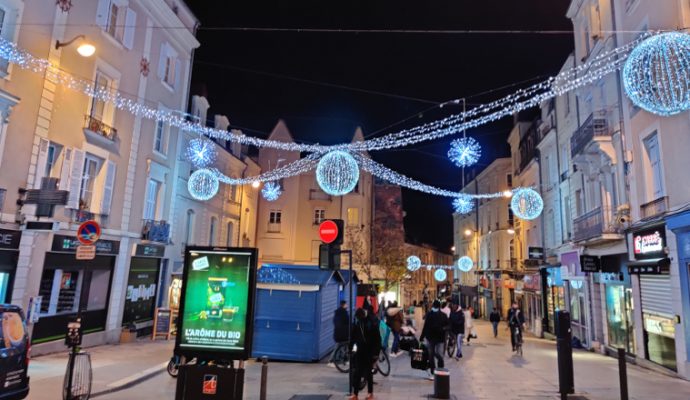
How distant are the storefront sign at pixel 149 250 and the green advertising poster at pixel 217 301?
489 inches

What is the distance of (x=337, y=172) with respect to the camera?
13852 millimetres

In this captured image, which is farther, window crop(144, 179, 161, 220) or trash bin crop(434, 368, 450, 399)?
window crop(144, 179, 161, 220)

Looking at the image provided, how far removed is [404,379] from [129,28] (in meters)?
16.4

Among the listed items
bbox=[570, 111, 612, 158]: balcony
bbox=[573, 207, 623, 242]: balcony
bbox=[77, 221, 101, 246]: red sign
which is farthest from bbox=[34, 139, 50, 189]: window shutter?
bbox=[573, 207, 623, 242]: balcony

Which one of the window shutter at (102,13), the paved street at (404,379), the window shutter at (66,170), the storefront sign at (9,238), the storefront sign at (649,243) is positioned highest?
the window shutter at (102,13)

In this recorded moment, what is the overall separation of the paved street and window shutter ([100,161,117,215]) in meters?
4.96

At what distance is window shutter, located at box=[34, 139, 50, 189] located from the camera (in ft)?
43.5

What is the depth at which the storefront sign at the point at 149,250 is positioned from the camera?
59.6 feet

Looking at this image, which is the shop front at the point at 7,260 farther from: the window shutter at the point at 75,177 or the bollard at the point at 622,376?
the bollard at the point at 622,376

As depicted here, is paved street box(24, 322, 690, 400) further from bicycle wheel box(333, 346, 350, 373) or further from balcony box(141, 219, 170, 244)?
balcony box(141, 219, 170, 244)

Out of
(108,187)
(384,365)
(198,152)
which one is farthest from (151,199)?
(384,365)

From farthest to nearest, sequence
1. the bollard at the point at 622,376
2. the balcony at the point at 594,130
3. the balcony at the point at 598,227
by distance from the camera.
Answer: the balcony at the point at 594,130, the balcony at the point at 598,227, the bollard at the point at 622,376

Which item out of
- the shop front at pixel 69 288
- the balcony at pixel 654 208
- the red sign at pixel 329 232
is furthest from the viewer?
the shop front at pixel 69 288

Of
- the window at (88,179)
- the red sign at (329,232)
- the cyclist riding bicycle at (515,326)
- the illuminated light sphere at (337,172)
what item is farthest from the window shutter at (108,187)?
the cyclist riding bicycle at (515,326)
